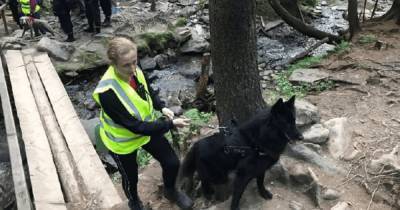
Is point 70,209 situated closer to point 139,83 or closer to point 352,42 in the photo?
point 139,83

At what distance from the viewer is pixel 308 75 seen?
779 cm

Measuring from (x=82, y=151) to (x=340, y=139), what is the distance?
133 inches

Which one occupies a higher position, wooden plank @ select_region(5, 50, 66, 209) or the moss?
wooden plank @ select_region(5, 50, 66, 209)

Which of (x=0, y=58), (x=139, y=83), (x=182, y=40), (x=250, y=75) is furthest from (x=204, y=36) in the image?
(x=139, y=83)

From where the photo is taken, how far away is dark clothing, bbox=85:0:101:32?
35.6 feet

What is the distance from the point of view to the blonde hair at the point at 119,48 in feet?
10.3

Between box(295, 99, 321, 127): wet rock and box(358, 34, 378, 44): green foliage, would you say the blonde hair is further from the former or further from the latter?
box(358, 34, 378, 44): green foliage

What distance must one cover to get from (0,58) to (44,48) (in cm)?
138

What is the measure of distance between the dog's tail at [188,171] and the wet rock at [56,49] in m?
6.92

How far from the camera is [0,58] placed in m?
8.92

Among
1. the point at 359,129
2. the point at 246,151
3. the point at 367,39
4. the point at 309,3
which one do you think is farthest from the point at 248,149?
the point at 309,3

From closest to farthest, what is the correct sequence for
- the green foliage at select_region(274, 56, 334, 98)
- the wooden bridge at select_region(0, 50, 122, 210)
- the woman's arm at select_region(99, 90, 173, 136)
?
the woman's arm at select_region(99, 90, 173, 136), the wooden bridge at select_region(0, 50, 122, 210), the green foliage at select_region(274, 56, 334, 98)

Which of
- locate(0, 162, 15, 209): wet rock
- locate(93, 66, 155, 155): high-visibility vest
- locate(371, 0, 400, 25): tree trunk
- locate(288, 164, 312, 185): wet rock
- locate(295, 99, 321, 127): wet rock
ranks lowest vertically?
locate(0, 162, 15, 209): wet rock

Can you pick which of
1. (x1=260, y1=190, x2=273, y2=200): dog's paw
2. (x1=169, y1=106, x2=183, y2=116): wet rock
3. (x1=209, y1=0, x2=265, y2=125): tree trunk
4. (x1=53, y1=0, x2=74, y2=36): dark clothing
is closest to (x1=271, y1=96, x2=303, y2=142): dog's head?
(x1=260, y1=190, x2=273, y2=200): dog's paw
